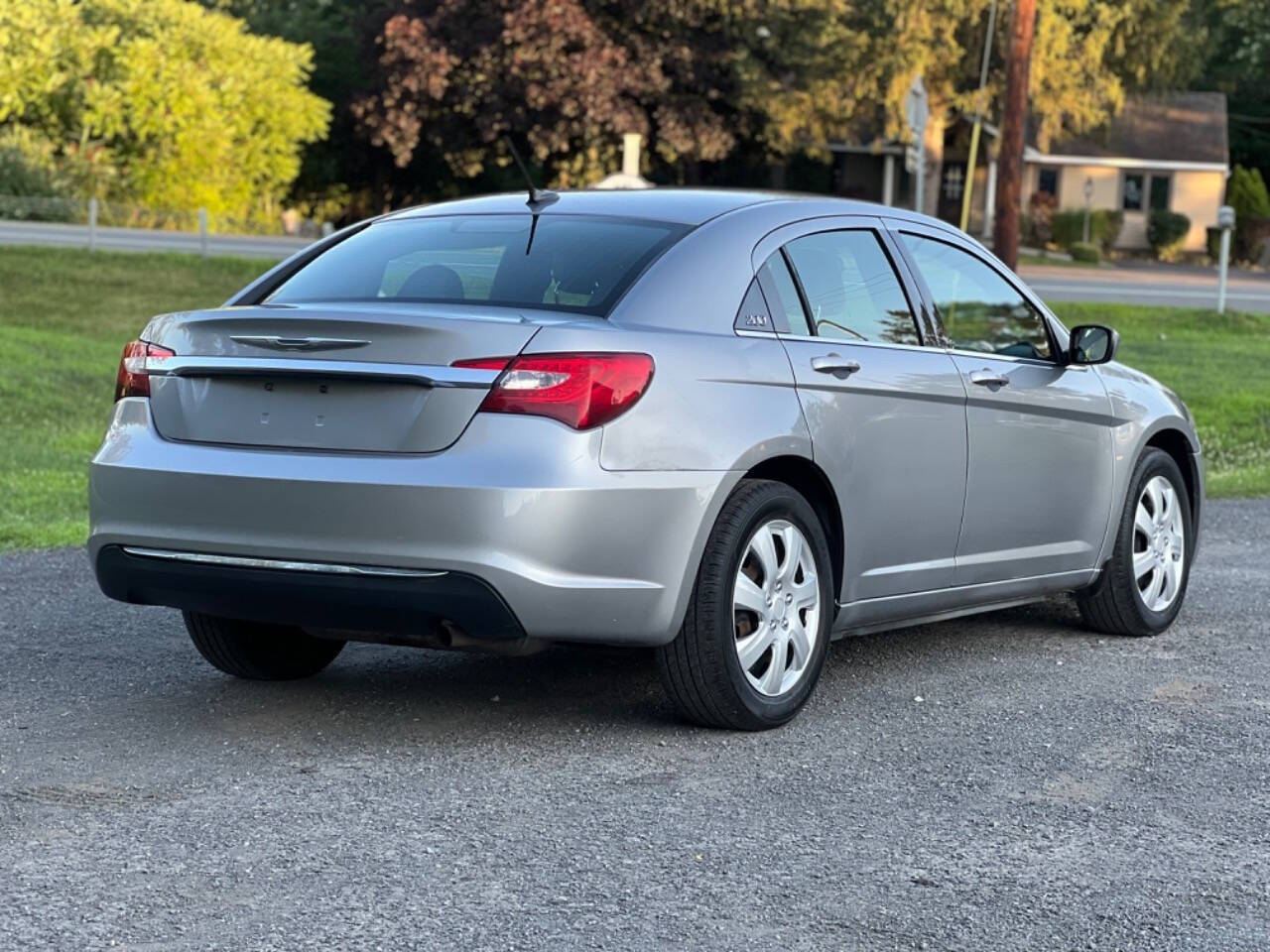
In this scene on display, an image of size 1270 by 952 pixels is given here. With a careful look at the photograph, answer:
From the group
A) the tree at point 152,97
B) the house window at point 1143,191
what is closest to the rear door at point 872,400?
the tree at point 152,97

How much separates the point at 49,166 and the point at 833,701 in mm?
38466

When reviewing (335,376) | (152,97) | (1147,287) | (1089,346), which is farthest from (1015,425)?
(152,97)

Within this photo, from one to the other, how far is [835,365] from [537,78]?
140ft

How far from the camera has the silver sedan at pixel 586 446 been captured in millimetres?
5398

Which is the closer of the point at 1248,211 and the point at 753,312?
the point at 753,312

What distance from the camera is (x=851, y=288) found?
662cm

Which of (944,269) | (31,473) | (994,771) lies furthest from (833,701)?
(31,473)

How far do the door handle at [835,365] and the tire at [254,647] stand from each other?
1.82 m

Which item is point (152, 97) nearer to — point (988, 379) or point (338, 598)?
point (988, 379)

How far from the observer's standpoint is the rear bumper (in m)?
5.34

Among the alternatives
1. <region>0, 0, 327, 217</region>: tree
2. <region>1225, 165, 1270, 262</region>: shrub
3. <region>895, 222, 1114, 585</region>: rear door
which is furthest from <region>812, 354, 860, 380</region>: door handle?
<region>1225, 165, 1270, 262</region>: shrub

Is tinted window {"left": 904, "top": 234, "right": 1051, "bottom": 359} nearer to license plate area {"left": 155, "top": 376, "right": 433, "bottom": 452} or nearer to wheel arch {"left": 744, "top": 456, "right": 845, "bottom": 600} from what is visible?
wheel arch {"left": 744, "top": 456, "right": 845, "bottom": 600}

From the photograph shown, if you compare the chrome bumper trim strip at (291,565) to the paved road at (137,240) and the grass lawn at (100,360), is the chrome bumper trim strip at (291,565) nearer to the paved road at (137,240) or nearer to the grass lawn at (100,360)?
the grass lawn at (100,360)

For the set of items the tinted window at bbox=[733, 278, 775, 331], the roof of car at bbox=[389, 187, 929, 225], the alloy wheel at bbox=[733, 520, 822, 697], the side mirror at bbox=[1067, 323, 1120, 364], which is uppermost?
the roof of car at bbox=[389, 187, 929, 225]
